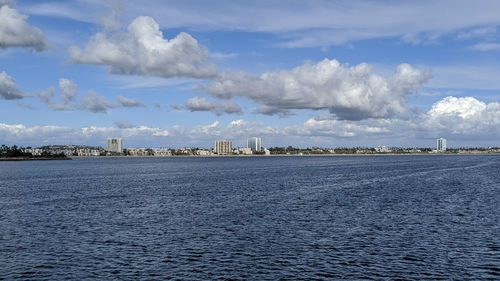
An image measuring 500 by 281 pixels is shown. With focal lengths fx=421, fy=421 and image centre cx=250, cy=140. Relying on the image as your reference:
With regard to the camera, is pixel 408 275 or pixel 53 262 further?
pixel 53 262

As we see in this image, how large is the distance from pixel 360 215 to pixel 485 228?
14.5 m

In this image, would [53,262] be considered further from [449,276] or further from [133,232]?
[449,276]

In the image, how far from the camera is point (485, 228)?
1788 inches

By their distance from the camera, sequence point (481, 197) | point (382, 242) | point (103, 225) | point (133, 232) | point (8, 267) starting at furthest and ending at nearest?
point (481, 197) < point (103, 225) < point (133, 232) < point (382, 242) < point (8, 267)

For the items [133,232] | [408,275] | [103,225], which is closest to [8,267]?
[133,232]

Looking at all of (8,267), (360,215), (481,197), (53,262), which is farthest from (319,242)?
(481,197)

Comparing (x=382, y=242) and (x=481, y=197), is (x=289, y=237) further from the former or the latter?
(x=481, y=197)

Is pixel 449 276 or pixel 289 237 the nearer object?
pixel 449 276

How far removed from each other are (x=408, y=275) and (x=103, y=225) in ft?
110

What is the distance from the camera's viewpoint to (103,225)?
158 ft

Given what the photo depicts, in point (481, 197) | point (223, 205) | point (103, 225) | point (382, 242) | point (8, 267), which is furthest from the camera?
point (481, 197)

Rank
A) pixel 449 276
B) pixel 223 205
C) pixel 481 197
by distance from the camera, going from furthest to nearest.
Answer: pixel 481 197 < pixel 223 205 < pixel 449 276

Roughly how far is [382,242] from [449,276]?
996 cm

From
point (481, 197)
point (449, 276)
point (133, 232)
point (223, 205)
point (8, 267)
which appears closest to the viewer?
point (449, 276)
